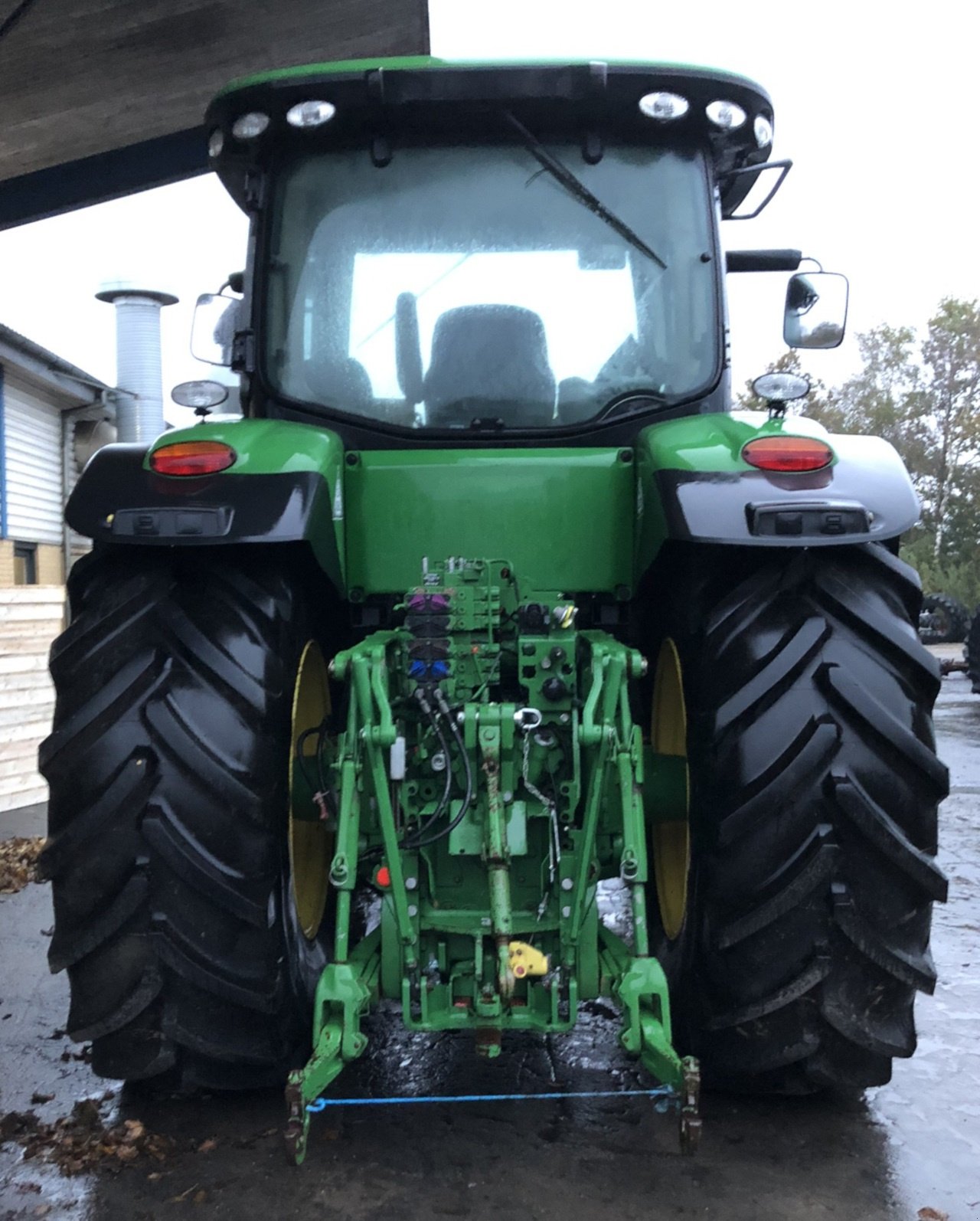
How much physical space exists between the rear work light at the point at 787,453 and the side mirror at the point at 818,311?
1097 mm

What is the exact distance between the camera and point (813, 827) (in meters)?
2.62

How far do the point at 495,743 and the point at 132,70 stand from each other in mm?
6193

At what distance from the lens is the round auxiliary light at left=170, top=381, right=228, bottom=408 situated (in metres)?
3.32

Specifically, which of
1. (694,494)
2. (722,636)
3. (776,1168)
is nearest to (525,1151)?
(776,1168)

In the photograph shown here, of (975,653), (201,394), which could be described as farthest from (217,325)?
(975,653)

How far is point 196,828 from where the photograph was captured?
2.68 m

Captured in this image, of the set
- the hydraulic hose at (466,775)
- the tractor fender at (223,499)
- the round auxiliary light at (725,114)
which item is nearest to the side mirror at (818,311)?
the round auxiliary light at (725,114)

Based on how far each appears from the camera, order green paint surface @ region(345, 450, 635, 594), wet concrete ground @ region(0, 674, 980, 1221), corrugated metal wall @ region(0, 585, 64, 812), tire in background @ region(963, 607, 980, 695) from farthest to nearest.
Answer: tire in background @ region(963, 607, 980, 695) < corrugated metal wall @ region(0, 585, 64, 812) < green paint surface @ region(345, 450, 635, 594) < wet concrete ground @ region(0, 674, 980, 1221)

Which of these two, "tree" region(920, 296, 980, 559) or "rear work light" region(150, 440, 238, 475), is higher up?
"tree" region(920, 296, 980, 559)

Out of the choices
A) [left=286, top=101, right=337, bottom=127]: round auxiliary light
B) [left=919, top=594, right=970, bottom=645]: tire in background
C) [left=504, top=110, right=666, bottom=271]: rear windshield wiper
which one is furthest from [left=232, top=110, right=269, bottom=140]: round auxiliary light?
[left=919, top=594, right=970, bottom=645]: tire in background

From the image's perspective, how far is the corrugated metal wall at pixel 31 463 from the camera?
15.7 meters

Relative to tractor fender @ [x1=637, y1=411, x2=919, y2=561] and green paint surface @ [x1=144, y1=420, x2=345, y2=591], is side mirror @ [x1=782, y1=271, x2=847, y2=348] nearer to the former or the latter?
tractor fender @ [x1=637, y1=411, x2=919, y2=561]

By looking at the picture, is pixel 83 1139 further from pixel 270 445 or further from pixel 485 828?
pixel 270 445

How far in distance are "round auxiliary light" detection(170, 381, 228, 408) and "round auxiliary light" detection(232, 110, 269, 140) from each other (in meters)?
0.71
